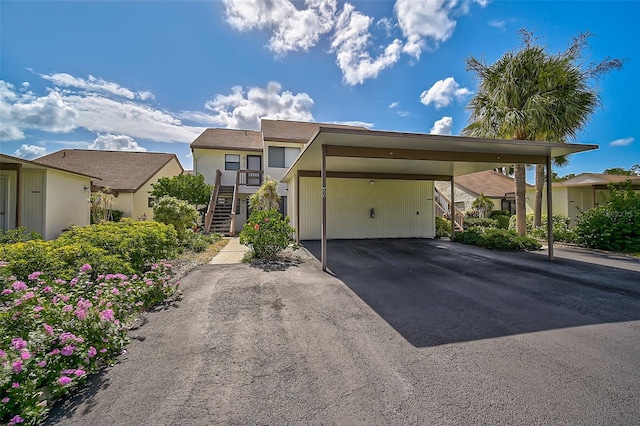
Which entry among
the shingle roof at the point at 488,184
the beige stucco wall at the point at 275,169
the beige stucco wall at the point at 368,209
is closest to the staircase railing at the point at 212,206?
the beige stucco wall at the point at 275,169

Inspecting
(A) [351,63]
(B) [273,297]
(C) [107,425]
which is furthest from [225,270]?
(A) [351,63]

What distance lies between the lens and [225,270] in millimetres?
6473

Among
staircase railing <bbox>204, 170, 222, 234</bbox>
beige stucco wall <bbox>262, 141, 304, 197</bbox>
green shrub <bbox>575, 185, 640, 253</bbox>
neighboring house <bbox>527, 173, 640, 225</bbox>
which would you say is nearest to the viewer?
green shrub <bbox>575, 185, 640, 253</bbox>

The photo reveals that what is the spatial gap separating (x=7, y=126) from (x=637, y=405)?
1438 cm

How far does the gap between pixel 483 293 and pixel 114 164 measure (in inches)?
828

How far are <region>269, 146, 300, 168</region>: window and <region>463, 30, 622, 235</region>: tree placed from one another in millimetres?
10720

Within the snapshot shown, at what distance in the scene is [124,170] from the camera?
16641 mm

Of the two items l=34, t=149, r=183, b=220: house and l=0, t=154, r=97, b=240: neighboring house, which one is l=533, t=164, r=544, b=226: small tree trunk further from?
l=0, t=154, r=97, b=240: neighboring house

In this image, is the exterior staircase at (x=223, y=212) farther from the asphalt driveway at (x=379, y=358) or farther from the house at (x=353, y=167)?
the asphalt driveway at (x=379, y=358)

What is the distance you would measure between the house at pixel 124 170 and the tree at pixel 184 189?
1.63 metres

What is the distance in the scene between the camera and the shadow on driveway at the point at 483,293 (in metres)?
3.54

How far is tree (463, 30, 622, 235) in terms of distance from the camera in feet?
31.6

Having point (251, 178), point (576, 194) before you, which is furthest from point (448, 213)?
point (251, 178)

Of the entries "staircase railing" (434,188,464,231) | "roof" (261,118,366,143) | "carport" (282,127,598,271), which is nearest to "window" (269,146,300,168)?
"roof" (261,118,366,143)
